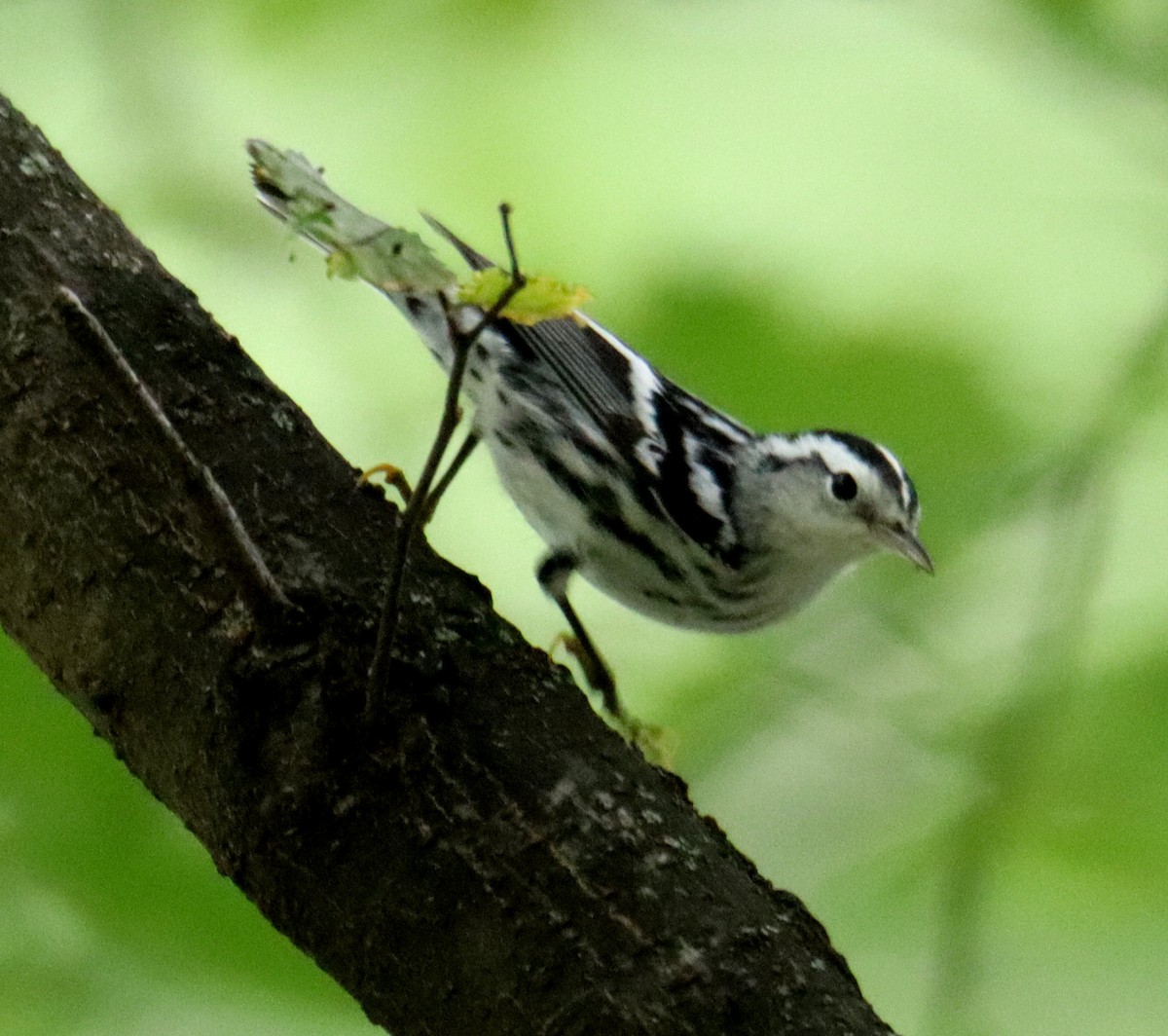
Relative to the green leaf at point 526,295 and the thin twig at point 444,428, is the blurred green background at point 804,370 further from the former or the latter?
the green leaf at point 526,295

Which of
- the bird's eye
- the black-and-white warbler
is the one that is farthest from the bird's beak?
the bird's eye

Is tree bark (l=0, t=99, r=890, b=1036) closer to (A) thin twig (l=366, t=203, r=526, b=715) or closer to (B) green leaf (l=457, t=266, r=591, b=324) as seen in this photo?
(A) thin twig (l=366, t=203, r=526, b=715)

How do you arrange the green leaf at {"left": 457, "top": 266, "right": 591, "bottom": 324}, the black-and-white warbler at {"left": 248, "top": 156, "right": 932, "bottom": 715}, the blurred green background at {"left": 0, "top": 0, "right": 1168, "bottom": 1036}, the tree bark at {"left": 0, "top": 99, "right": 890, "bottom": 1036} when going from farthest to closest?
the black-and-white warbler at {"left": 248, "top": 156, "right": 932, "bottom": 715}, the blurred green background at {"left": 0, "top": 0, "right": 1168, "bottom": 1036}, the tree bark at {"left": 0, "top": 99, "right": 890, "bottom": 1036}, the green leaf at {"left": 457, "top": 266, "right": 591, "bottom": 324}

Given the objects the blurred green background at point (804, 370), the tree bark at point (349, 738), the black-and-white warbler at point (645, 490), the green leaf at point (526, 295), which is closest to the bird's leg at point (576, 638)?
the black-and-white warbler at point (645, 490)

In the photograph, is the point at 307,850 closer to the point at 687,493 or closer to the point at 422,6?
the point at 687,493

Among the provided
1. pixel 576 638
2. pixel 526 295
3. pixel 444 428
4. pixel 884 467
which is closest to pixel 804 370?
pixel 884 467

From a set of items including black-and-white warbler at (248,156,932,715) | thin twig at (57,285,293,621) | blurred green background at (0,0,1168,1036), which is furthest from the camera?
black-and-white warbler at (248,156,932,715)

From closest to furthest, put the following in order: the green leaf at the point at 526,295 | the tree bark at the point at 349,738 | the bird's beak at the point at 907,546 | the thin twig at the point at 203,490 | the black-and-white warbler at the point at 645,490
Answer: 1. the thin twig at the point at 203,490
2. the green leaf at the point at 526,295
3. the tree bark at the point at 349,738
4. the bird's beak at the point at 907,546
5. the black-and-white warbler at the point at 645,490
